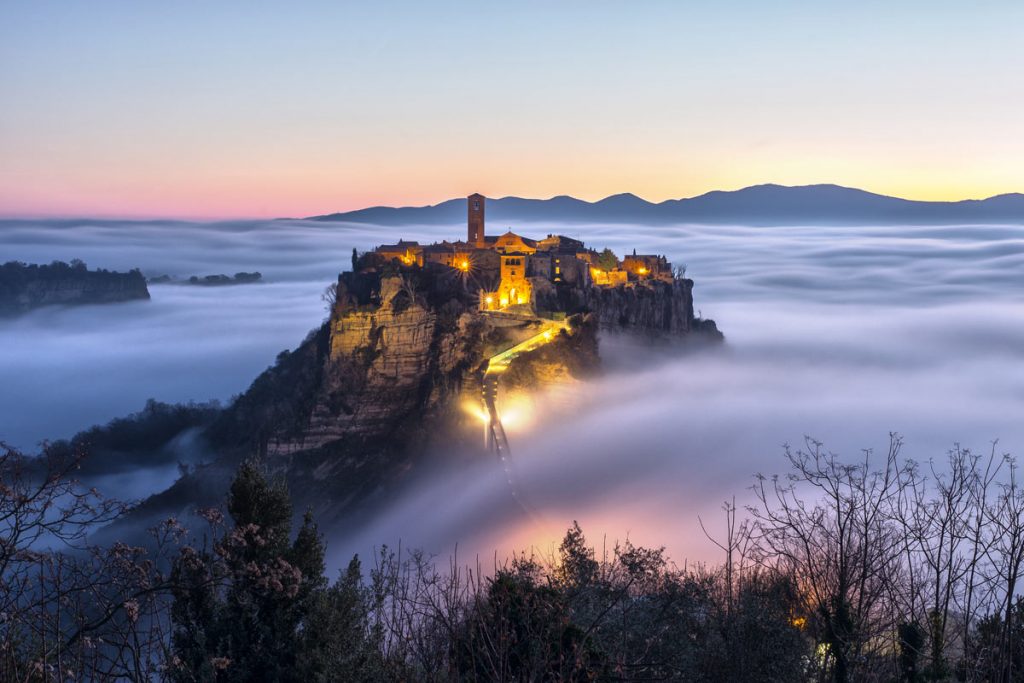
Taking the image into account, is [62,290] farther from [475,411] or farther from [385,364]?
[475,411]

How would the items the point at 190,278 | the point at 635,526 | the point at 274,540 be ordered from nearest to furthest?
1. the point at 274,540
2. the point at 635,526
3. the point at 190,278

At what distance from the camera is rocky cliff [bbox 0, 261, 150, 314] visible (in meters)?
135

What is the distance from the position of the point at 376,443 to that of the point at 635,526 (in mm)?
17960

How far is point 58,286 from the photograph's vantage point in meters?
135

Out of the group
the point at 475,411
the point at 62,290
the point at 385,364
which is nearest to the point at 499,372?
the point at 475,411

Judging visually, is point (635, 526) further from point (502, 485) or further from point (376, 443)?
point (376, 443)

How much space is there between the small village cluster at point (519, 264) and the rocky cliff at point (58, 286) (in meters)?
111

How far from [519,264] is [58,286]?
123m

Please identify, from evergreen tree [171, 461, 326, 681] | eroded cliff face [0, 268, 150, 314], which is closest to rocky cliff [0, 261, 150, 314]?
eroded cliff face [0, 268, 150, 314]

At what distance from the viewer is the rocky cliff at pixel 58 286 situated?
13512 centimetres

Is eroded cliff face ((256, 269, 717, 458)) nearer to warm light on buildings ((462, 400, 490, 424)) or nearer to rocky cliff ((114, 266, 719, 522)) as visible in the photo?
rocky cliff ((114, 266, 719, 522))

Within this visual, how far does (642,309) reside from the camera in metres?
55.4

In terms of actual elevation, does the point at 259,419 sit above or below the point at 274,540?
below

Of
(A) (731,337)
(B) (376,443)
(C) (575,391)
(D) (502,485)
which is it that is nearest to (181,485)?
(B) (376,443)
